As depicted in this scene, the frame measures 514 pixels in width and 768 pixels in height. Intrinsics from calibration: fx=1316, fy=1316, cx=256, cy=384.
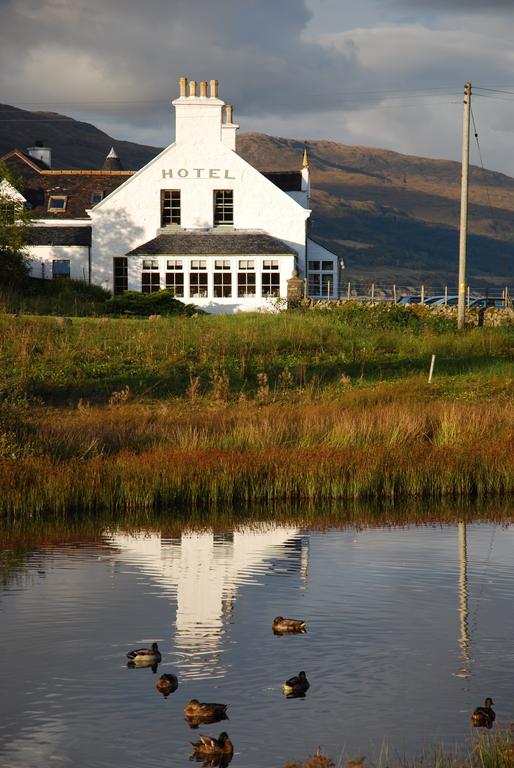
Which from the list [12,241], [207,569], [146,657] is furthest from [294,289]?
[146,657]

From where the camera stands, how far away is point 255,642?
14.1 meters

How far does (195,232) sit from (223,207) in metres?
1.88

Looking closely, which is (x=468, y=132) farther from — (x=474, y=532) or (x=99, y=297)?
(x=474, y=532)

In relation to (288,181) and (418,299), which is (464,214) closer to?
(288,181)

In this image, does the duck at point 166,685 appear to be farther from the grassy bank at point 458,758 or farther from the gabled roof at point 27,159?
the gabled roof at point 27,159

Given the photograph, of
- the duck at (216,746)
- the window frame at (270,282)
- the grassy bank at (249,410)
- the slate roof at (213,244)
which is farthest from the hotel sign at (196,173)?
the duck at (216,746)

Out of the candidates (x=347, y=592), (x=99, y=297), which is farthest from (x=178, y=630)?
(x=99, y=297)

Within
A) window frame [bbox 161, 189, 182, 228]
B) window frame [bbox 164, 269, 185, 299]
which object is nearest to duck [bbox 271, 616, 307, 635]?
window frame [bbox 164, 269, 185, 299]

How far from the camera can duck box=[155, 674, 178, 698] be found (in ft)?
40.7

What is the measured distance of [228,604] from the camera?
16.0 m

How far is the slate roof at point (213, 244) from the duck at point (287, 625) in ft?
154

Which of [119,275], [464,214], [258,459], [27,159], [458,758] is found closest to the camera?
[458,758]

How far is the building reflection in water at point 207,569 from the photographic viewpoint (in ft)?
46.1

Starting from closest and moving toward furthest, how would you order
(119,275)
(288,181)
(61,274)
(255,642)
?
(255,642) → (119,275) → (61,274) → (288,181)
